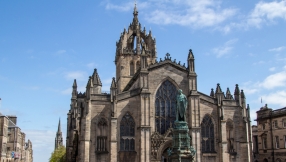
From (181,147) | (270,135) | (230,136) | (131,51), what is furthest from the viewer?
(131,51)

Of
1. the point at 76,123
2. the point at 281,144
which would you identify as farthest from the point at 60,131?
the point at 281,144

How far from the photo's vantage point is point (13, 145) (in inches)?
2628

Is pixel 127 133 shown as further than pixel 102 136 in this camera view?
Yes

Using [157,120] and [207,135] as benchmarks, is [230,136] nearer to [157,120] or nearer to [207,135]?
[207,135]

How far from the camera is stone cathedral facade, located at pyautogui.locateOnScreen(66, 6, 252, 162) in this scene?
39.3m

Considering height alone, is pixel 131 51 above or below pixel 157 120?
above

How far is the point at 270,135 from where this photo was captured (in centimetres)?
5428

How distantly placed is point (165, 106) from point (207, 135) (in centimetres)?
619

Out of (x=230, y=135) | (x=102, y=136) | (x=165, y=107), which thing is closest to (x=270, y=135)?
(x=230, y=135)

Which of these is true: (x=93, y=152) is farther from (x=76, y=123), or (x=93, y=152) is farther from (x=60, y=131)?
(x=60, y=131)

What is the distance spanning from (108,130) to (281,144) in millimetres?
27150

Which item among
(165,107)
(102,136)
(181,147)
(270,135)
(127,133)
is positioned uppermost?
(165,107)

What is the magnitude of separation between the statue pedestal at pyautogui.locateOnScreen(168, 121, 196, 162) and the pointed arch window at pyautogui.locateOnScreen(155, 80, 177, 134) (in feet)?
47.9

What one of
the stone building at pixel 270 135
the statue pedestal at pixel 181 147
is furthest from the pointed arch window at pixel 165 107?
the stone building at pixel 270 135
